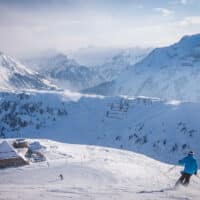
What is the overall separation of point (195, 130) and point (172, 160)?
25.8 meters

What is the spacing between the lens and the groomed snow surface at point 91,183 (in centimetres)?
2008

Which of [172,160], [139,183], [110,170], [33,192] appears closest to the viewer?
[33,192]

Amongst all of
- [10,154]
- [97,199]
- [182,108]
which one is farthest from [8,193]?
[182,108]

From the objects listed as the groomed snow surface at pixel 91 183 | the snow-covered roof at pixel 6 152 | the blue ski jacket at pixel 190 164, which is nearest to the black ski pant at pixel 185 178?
the blue ski jacket at pixel 190 164

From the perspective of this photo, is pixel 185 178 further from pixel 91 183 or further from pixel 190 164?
pixel 91 183

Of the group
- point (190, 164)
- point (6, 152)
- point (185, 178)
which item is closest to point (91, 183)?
point (185, 178)

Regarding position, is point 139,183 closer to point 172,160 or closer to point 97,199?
point 97,199

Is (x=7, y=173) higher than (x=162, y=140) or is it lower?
higher

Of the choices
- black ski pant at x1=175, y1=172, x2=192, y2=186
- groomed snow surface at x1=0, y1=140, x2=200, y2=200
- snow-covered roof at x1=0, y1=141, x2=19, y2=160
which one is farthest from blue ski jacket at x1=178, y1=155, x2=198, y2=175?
snow-covered roof at x1=0, y1=141, x2=19, y2=160

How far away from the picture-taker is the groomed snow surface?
2008cm

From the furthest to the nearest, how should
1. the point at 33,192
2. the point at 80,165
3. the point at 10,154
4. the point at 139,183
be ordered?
the point at 10,154
the point at 80,165
the point at 139,183
the point at 33,192

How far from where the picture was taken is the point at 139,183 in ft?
85.7

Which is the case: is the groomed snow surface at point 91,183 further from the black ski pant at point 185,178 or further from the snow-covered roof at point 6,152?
the snow-covered roof at point 6,152

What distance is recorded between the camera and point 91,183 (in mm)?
26312
